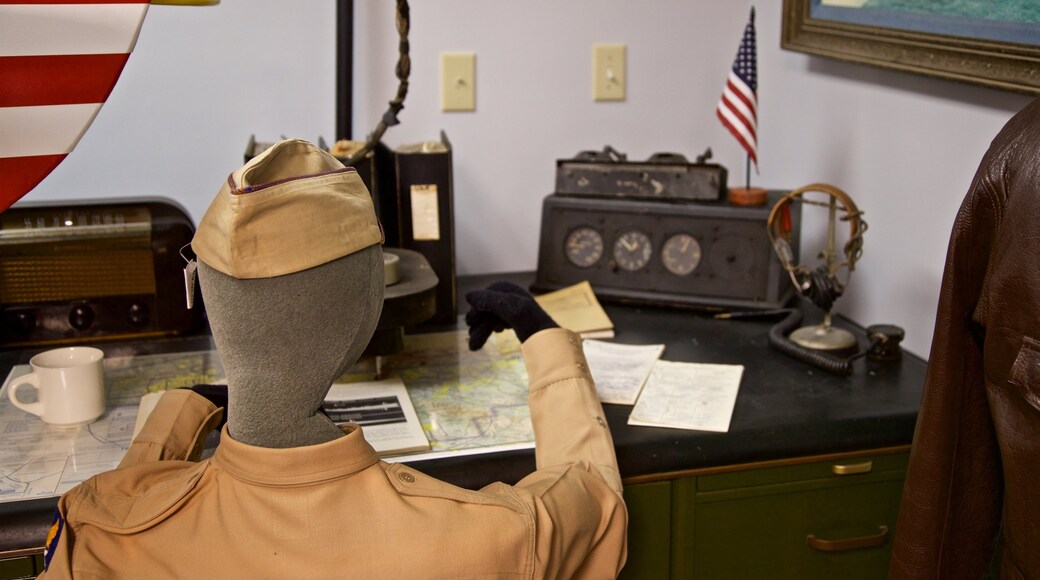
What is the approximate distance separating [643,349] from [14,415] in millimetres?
902

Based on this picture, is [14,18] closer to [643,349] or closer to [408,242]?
[408,242]

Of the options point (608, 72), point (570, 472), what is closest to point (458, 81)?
point (608, 72)

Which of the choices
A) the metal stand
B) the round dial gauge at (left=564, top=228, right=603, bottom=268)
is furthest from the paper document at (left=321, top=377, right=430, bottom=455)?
the metal stand

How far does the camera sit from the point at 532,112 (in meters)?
2.06

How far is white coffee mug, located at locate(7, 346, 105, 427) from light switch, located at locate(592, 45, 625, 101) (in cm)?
110

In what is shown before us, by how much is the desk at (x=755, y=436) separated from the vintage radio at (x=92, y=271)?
6 cm

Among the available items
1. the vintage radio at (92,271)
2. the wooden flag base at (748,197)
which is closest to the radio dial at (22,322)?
the vintage radio at (92,271)

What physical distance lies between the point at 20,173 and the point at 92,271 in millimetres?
756

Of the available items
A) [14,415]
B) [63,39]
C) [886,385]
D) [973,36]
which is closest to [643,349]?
[886,385]

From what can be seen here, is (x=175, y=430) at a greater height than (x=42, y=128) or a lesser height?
lesser

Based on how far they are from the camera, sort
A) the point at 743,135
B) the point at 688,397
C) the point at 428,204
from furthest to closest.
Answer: the point at 743,135 < the point at 428,204 < the point at 688,397

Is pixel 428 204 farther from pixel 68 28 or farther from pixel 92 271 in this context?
pixel 68 28

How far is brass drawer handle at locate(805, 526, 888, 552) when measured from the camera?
1.42 metres

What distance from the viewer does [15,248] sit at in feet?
5.22
